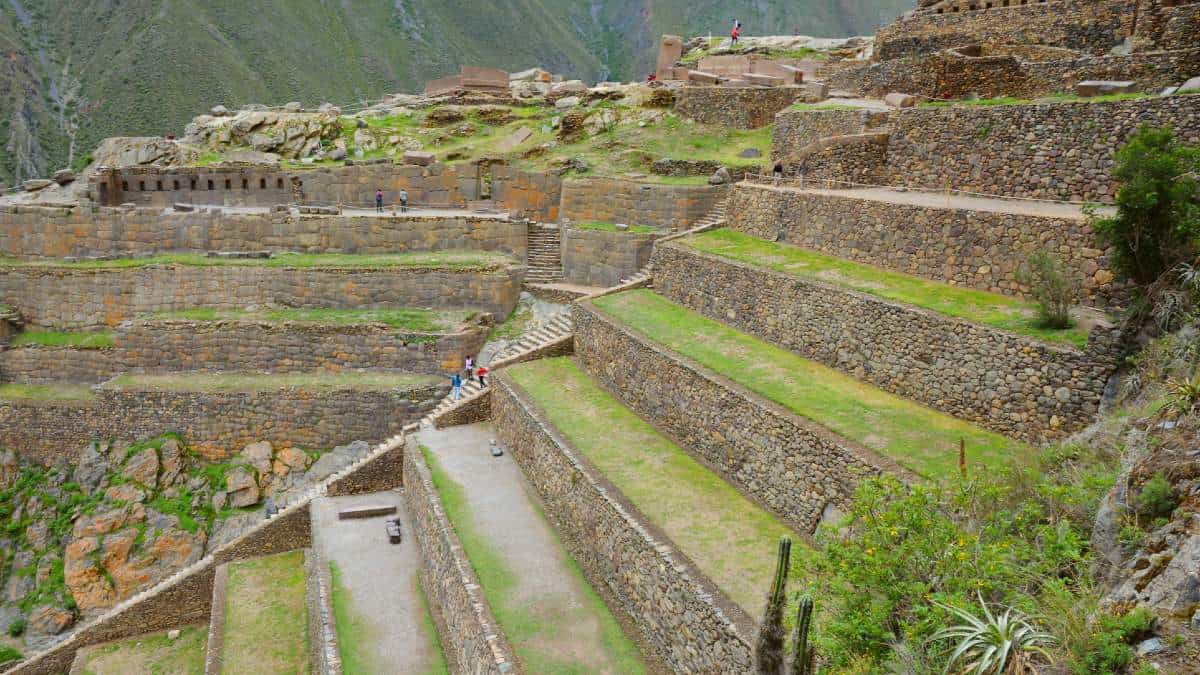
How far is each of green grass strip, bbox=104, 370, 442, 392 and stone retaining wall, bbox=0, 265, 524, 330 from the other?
7.40 feet

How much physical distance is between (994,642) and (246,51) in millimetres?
74662

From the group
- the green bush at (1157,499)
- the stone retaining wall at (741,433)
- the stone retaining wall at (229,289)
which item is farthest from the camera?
the stone retaining wall at (229,289)

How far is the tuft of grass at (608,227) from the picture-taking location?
21172 millimetres

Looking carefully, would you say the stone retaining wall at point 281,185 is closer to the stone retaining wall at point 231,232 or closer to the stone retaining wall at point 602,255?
the stone retaining wall at point 231,232

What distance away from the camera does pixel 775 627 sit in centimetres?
579

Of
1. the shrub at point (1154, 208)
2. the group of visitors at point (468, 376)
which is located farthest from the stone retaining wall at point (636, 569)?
the shrub at point (1154, 208)

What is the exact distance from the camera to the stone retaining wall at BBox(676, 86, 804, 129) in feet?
82.8

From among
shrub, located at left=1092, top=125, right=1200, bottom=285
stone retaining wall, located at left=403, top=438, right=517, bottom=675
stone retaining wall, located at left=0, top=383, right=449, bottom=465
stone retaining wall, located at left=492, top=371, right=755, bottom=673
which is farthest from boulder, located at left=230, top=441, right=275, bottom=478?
shrub, located at left=1092, top=125, right=1200, bottom=285

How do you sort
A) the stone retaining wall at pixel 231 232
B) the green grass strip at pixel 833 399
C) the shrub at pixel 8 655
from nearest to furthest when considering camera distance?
the green grass strip at pixel 833 399 < the shrub at pixel 8 655 < the stone retaining wall at pixel 231 232

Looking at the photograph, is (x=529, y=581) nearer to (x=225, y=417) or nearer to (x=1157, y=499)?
(x=1157, y=499)

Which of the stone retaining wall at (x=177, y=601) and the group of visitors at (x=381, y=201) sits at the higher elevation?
the group of visitors at (x=381, y=201)

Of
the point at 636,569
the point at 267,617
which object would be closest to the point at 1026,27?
the point at 636,569

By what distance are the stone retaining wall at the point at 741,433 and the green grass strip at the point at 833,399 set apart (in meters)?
0.30

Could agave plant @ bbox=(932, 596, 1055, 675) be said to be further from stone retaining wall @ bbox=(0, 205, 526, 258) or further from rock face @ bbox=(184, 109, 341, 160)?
rock face @ bbox=(184, 109, 341, 160)
